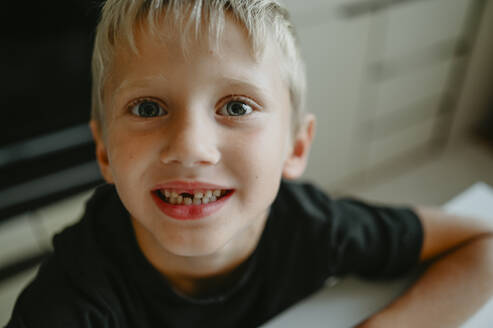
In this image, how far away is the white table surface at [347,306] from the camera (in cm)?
55

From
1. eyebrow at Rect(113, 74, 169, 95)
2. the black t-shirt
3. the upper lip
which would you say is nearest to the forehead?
eyebrow at Rect(113, 74, 169, 95)

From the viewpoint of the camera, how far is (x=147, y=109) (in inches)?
20.5

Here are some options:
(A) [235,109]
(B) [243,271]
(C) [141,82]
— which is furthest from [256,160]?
(B) [243,271]

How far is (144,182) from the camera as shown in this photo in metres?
0.51

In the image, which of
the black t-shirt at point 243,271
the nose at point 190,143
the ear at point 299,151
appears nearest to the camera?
the nose at point 190,143

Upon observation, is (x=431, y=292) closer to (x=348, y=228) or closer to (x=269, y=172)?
(x=348, y=228)

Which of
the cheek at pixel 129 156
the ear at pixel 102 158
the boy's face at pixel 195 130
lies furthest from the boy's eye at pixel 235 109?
the ear at pixel 102 158

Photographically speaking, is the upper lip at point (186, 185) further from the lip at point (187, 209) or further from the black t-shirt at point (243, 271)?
the black t-shirt at point (243, 271)

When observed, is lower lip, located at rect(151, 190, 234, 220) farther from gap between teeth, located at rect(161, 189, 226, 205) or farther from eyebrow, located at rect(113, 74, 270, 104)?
eyebrow, located at rect(113, 74, 270, 104)

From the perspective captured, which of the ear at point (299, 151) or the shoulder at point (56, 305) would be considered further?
the ear at point (299, 151)

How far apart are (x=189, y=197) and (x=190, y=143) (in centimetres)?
10

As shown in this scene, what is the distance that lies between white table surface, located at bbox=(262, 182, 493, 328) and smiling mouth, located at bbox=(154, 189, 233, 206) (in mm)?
188

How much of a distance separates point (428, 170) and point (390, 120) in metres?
0.42

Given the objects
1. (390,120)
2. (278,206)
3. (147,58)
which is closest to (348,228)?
(278,206)
